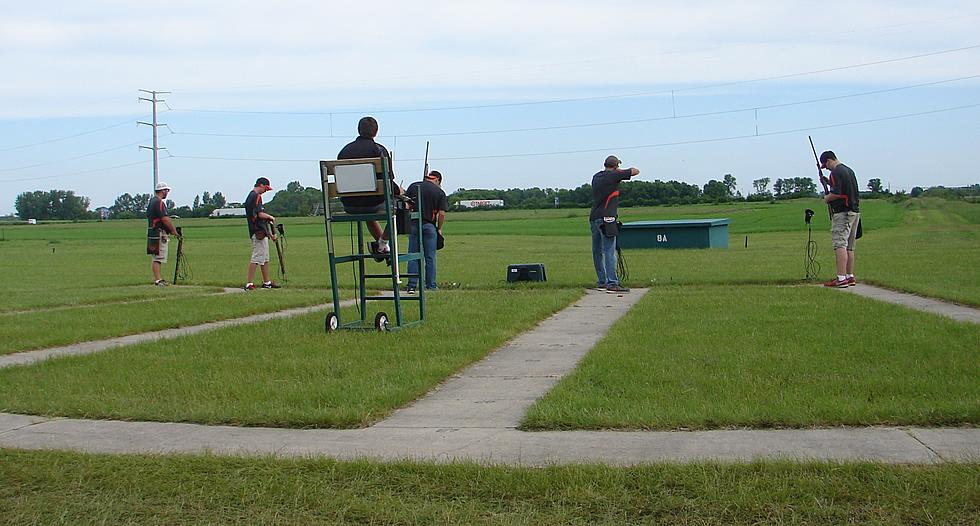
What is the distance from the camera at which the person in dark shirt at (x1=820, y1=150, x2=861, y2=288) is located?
15.3 metres

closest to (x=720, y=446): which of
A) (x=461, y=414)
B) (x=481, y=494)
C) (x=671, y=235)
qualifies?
(x=481, y=494)

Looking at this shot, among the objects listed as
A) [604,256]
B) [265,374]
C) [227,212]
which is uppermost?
[227,212]

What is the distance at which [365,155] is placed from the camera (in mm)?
11070

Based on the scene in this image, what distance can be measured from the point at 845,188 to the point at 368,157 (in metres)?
7.78

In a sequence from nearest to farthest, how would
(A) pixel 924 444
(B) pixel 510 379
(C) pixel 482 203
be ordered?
(A) pixel 924 444 → (B) pixel 510 379 → (C) pixel 482 203

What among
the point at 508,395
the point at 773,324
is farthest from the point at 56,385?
the point at 773,324

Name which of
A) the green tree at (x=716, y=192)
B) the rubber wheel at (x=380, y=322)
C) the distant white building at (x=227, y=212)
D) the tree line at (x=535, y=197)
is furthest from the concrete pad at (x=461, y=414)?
the distant white building at (x=227, y=212)

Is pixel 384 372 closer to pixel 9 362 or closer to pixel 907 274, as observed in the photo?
pixel 9 362

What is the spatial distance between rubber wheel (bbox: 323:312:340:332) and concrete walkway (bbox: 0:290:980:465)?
3753mm

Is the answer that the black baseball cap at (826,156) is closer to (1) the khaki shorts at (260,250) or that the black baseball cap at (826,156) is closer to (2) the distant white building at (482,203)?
(1) the khaki shorts at (260,250)

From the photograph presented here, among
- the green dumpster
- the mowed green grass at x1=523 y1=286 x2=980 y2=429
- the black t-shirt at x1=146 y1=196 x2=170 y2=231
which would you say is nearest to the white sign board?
the mowed green grass at x1=523 y1=286 x2=980 y2=429

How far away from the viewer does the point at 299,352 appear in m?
9.33

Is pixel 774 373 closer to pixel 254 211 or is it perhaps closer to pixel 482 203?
pixel 254 211

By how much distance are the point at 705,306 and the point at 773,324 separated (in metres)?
2.14
